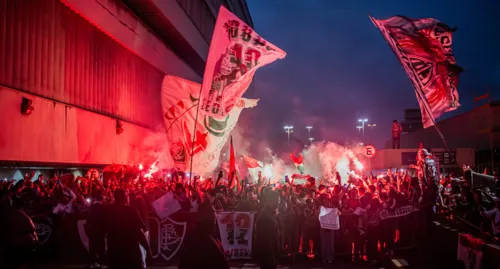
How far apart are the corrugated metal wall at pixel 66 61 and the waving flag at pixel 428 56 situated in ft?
38.2

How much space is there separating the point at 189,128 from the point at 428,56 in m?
7.49

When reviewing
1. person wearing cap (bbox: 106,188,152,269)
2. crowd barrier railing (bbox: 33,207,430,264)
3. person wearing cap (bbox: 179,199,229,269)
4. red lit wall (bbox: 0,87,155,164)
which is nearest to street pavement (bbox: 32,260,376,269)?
crowd barrier railing (bbox: 33,207,430,264)

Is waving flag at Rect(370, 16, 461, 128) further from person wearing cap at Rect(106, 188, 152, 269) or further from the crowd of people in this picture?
person wearing cap at Rect(106, 188, 152, 269)

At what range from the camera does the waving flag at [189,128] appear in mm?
13281

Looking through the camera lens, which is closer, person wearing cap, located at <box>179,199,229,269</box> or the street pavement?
person wearing cap, located at <box>179,199,229,269</box>

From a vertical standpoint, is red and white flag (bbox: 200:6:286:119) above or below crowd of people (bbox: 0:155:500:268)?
above

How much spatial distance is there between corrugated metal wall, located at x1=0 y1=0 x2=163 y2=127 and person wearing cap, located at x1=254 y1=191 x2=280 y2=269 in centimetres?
1081

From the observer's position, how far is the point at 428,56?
1304cm

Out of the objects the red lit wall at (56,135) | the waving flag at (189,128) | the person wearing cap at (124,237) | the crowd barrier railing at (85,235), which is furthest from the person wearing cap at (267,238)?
the red lit wall at (56,135)

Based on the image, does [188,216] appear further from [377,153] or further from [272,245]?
[377,153]

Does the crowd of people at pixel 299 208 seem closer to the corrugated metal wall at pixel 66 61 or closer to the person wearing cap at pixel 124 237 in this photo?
the person wearing cap at pixel 124 237

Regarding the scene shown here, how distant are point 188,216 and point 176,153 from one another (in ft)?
8.38

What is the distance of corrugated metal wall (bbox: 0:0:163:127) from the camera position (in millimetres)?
15008

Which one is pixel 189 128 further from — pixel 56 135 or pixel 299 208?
pixel 56 135
